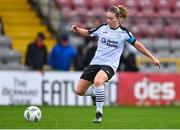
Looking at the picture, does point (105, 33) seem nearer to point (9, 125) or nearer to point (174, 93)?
point (9, 125)

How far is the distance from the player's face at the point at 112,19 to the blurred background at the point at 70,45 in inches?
298

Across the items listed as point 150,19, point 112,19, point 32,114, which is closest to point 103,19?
point 150,19

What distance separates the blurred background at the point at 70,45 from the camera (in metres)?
20.9

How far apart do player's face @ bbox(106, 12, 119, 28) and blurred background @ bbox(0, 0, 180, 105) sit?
7.56 m

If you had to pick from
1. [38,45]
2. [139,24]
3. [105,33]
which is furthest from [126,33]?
[139,24]

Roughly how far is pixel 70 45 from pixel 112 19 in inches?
350

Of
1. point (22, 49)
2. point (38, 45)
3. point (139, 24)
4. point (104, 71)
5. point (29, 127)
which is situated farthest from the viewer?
point (139, 24)

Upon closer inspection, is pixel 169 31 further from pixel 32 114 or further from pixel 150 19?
pixel 32 114

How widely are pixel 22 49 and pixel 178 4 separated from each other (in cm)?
627

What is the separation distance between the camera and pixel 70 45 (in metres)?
21.9

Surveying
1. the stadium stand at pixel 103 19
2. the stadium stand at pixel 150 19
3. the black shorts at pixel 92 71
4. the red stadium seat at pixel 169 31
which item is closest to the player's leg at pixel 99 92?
the black shorts at pixel 92 71

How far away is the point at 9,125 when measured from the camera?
40.1 feet

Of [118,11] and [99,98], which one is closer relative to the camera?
[99,98]

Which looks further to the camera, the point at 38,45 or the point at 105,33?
the point at 38,45
